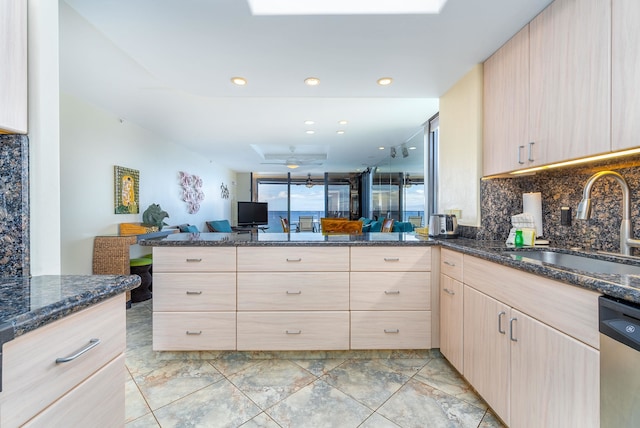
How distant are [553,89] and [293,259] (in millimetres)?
1838

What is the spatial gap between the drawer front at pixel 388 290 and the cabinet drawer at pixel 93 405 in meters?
1.49

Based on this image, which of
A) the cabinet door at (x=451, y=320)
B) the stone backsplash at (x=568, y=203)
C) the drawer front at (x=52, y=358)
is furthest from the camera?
the cabinet door at (x=451, y=320)

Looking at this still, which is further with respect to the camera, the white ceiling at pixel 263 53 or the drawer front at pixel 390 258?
the drawer front at pixel 390 258

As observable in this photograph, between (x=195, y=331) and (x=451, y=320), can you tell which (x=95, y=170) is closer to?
(x=195, y=331)

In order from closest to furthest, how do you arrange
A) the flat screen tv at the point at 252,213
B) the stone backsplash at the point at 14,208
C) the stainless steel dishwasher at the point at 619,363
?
the stainless steel dishwasher at the point at 619,363 → the stone backsplash at the point at 14,208 → the flat screen tv at the point at 252,213

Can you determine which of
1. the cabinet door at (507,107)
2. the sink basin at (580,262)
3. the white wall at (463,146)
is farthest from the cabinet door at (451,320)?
the cabinet door at (507,107)

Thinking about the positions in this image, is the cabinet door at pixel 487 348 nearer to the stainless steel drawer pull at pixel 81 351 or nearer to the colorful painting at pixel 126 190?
the stainless steel drawer pull at pixel 81 351

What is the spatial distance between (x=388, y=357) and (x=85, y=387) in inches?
76.9

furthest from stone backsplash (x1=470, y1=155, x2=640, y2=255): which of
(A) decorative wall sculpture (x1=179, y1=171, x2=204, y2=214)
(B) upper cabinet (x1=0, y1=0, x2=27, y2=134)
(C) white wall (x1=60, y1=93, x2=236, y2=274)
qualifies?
(A) decorative wall sculpture (x1=179, y1=171, x2=204, y2=214)

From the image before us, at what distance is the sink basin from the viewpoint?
52.7 inches

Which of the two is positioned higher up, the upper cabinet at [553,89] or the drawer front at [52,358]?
the upper cabinet at [553,89]

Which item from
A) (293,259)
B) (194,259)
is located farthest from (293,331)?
(194,259)

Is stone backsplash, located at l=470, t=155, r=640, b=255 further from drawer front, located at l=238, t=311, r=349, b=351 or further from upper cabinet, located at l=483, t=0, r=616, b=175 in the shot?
Answer: drawer front, located at l=238, t=311, r=349, b=351

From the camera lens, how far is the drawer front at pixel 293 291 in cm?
207
